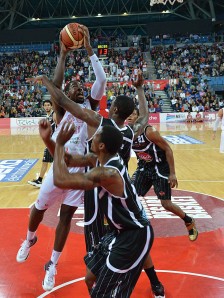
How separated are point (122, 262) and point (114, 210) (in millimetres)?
345

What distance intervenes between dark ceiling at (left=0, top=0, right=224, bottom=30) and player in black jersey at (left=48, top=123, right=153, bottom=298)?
35303mm

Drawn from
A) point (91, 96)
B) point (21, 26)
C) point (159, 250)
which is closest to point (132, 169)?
point (159, 250)

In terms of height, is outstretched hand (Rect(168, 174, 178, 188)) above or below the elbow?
below

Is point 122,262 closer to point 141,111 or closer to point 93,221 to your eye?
point 93,221

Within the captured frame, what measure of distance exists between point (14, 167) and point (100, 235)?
7.02 m

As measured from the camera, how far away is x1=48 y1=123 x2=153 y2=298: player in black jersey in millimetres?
2391

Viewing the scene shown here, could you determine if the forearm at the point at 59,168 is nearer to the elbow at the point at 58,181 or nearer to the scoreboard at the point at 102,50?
the elbow at the point at 58,181

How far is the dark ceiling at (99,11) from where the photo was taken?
35469 millimetres

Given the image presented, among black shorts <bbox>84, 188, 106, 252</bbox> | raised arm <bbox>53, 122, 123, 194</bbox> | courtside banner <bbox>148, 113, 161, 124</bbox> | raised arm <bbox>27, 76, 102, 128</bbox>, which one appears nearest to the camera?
raised arm <bbox>53, 122, 123, 194</bbox>

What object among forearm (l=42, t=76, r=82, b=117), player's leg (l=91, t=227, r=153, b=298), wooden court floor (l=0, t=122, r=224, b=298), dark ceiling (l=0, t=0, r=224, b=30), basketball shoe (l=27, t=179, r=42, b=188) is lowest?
basketball shoe (l=27, t=179, r=42, b=188)

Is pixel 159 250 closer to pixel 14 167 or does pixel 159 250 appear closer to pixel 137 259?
pixel 137 259

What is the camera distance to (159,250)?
173 inches

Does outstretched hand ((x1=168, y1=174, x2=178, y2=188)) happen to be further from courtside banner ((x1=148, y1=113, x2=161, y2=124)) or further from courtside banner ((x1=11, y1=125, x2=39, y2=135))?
courtside banner ((x1=148, y1=113, x2=161, y2=124))

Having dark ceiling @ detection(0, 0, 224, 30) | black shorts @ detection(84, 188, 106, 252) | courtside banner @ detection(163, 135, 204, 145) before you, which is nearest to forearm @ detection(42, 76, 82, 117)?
black shorts @ detection(84, 188, 106, 252)
